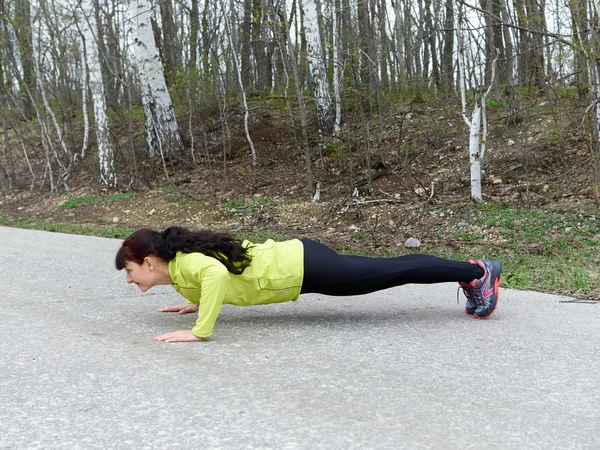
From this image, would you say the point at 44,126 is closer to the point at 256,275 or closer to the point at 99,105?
the point at 99,105

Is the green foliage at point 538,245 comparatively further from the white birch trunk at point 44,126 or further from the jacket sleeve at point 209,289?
the white birch trunk at point 44,126

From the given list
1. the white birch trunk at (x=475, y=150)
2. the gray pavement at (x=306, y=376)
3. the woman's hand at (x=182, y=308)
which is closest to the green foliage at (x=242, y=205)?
the white birch trunk at (x=475, y=150)

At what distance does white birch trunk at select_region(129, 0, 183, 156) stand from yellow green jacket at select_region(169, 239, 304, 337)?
12632 mm

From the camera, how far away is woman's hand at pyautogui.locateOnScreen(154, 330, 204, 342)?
400cm

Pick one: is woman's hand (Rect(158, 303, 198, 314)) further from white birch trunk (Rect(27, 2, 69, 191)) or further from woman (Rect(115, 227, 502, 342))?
white birch trunk (Rect(27, 2, 69, 191))

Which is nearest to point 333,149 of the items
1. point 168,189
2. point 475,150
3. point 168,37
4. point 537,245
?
point 168,189

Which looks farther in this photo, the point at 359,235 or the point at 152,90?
the point at 152,90

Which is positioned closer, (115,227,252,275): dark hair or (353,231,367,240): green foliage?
(115,227,252,275): dark hair

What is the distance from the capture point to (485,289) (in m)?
→ 4.54

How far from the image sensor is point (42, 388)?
10.6 ft

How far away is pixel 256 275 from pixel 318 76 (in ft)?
37.7

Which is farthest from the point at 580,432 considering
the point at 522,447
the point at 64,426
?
the point at 64,426

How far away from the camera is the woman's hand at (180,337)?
400 cm

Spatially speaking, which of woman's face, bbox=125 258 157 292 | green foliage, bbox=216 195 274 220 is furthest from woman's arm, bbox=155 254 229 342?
green foliage, bbox=216 195 274 220
